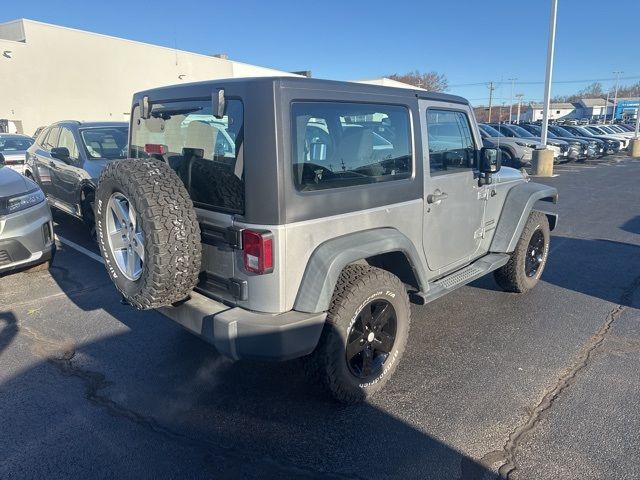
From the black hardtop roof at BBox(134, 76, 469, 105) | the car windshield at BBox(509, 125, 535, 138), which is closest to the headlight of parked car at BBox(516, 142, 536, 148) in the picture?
the car windshield at BBox(509, 125, 535, 138)

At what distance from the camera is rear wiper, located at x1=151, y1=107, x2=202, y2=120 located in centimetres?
297

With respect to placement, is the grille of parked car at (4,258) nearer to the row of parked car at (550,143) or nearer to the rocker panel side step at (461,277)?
the rocker panel side step at (461,277)

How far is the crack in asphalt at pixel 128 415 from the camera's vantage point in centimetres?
245

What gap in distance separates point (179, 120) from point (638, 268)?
222 inches

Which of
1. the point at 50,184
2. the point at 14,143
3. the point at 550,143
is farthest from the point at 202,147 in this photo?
the point at 550,143

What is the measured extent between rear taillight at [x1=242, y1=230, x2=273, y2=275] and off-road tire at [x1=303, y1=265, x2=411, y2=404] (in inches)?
20.9

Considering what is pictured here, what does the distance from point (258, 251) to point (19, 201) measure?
3751 millimetres

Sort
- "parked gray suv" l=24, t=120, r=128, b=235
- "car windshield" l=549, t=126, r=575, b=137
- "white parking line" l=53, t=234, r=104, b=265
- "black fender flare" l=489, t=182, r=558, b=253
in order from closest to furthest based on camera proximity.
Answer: "black fender flare" l=489, t=182, r=558, b=253, "white parking line" l=53, t=234, r=104, b=265, "parked gray suv" l=24, t=120, r=128, b=235, "car windshield" l=549, t=126, r=575, b=137

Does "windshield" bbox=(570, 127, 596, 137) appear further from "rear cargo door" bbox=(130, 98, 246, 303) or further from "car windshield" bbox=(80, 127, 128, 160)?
"rear cargo door" bbox=(130, 98, 246, 303)

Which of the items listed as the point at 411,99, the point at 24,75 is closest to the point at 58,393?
the point at 411,99

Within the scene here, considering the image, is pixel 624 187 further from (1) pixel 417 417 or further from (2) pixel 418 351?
(1) pixel 417 417

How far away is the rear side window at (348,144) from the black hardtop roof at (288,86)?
0.31 ft

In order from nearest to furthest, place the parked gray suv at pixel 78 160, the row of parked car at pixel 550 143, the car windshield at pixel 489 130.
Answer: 1. the parked gray suv at pixel 78 160
2. the row of parked car at pixel 550 143
3. the car windshield at pixel 489 130

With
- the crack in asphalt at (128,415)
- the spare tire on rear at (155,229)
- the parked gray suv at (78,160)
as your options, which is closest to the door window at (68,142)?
the parked gray suv at (78,160)
